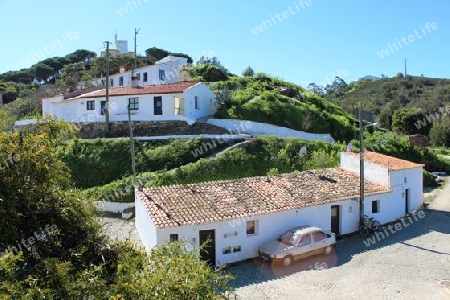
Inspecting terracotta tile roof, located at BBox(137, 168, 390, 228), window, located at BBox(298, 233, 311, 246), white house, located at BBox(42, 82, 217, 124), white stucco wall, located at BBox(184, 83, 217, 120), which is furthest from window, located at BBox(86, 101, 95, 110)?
window, located at BBox(298, 233, 311, 246)

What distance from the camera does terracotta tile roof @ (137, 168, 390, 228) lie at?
18.4 metres

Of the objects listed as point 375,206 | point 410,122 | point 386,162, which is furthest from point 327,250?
point 410,122

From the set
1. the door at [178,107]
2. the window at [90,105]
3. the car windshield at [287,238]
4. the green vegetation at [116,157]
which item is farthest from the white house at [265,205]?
the window at [90,105]

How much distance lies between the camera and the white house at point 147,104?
119 ft

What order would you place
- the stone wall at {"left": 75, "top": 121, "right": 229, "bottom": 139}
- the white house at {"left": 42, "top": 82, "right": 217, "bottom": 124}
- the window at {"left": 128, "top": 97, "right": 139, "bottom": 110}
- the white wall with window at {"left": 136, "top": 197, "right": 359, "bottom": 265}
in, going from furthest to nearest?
1. the window at {"left": 128, "top": 97, "right": 139, "bottom": 110}
2. the white house at {"left": 42, "top": 82, "right": 217, "bottom": 124}
3. the stone wall at {"left": 75, "top": 121, "right": 229, "bottom": 139}
4. the white wall with window at {"left": 136, "top": 197, "right": 359, "bottom": 265}

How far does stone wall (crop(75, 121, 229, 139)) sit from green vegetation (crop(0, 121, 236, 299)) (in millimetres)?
27380

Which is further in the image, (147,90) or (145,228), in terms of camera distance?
(147,90)

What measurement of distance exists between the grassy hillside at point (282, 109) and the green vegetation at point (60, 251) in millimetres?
32419

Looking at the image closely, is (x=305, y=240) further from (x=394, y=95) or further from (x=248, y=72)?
(x=394, y=95)

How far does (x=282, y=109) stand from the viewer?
44.1 metres

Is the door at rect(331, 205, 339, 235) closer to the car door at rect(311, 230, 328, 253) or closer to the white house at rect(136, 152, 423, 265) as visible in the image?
the white house at rect(136, 152, 423, 265)

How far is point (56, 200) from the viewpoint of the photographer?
752 cm

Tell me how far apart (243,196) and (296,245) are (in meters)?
3.79

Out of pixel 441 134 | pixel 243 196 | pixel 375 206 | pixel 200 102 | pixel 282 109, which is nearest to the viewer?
pixel 243 196
